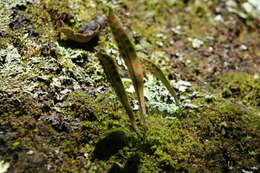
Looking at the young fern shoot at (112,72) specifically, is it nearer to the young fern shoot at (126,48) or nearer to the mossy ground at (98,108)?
the young fern shoot at (126,48)

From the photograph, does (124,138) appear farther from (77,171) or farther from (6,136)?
(6,136)

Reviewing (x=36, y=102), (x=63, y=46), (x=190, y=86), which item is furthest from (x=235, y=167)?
(x=63, y=46)

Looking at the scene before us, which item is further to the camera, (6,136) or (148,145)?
(148,145)

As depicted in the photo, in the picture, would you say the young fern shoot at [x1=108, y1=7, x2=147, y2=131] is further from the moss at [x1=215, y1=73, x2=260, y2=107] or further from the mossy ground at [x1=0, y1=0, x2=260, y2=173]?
the moss at [x1=215, y1=73, x2=260, y2=107]

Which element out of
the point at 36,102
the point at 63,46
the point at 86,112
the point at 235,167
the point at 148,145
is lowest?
the point at 235,167

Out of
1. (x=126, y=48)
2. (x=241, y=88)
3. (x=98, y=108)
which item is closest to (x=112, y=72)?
(x=126, y=48)

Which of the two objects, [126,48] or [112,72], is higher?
[126,48]

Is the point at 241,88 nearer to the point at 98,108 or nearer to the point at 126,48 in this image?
the point at 98,108

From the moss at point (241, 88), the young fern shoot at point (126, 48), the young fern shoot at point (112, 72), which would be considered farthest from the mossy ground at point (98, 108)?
the young fern shoot at point (126, 48)
